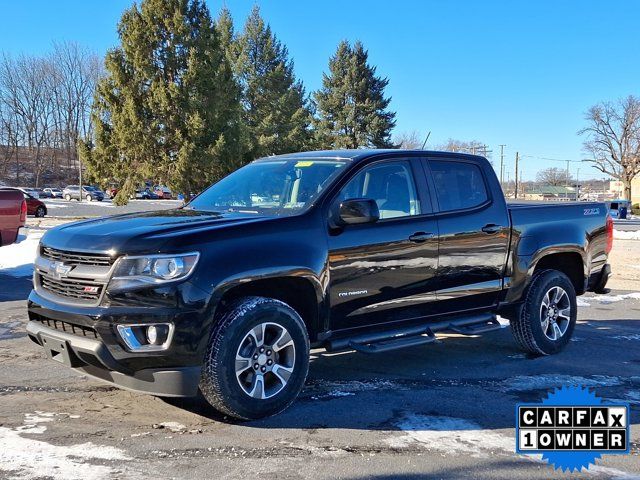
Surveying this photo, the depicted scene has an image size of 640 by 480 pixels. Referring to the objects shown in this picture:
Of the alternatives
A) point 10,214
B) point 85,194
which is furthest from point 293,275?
point 85,194

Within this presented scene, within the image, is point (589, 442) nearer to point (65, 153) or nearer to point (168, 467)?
point (168, 467)

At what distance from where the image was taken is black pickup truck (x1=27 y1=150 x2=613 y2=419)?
383 cm

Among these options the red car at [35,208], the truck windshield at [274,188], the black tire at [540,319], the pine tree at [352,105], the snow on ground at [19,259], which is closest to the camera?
the truck windshield at [274,188]

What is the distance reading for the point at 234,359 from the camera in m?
Answer: 4.03

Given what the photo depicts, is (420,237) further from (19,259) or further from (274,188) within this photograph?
(19,259)

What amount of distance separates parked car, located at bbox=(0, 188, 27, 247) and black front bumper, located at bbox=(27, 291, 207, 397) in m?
6.82

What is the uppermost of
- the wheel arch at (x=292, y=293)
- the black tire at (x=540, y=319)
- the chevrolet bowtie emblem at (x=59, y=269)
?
the chevrolet bowtie emblem at (x=59, y=269)

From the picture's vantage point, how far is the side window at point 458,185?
5.51 m

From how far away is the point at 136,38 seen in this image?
27.2 metres

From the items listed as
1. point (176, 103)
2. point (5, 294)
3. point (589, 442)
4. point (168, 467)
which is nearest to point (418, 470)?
point (589, 442)

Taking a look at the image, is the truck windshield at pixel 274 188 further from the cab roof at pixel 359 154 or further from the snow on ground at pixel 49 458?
Result: the snow on ground at pixel 49 458

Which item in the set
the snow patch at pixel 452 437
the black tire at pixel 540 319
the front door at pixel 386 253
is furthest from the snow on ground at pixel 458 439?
the black tire at pixel 540 319

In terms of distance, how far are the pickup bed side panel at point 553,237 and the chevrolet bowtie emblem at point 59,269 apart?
152 inches

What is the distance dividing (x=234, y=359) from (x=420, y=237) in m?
1.91
